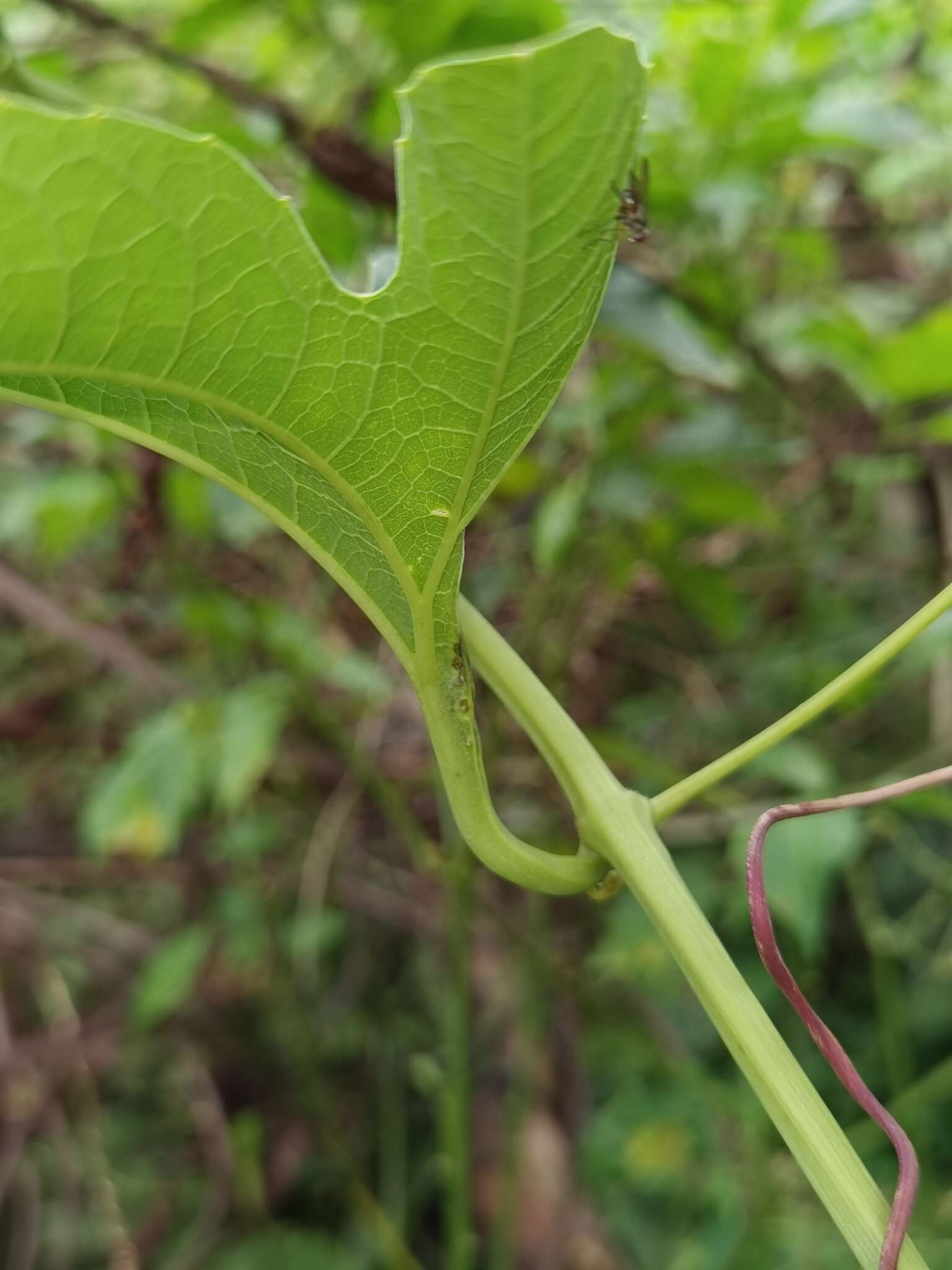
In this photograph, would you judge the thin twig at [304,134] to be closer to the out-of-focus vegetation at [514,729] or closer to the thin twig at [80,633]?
the out-of-focus vegetation at [514,729]

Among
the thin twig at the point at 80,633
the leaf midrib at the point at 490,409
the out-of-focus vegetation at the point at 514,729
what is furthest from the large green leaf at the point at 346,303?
the thin twig at the point at 80,633

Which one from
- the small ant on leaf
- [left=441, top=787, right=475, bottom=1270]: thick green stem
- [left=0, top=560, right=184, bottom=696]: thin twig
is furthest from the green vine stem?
[left=0, top=560, right=184, bottom=696]: thin twig

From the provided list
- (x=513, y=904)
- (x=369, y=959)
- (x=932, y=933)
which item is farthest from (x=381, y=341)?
(x=369, y=959)

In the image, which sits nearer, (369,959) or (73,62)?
(73,62)

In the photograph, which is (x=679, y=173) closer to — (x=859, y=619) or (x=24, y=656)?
(x=859, y=619)

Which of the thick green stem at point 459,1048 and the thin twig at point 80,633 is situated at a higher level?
the thin twig at point 80,633

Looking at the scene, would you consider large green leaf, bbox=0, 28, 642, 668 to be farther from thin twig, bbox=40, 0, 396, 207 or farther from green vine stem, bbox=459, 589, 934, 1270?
thin twig, bbox=40, 0, 396, 207
